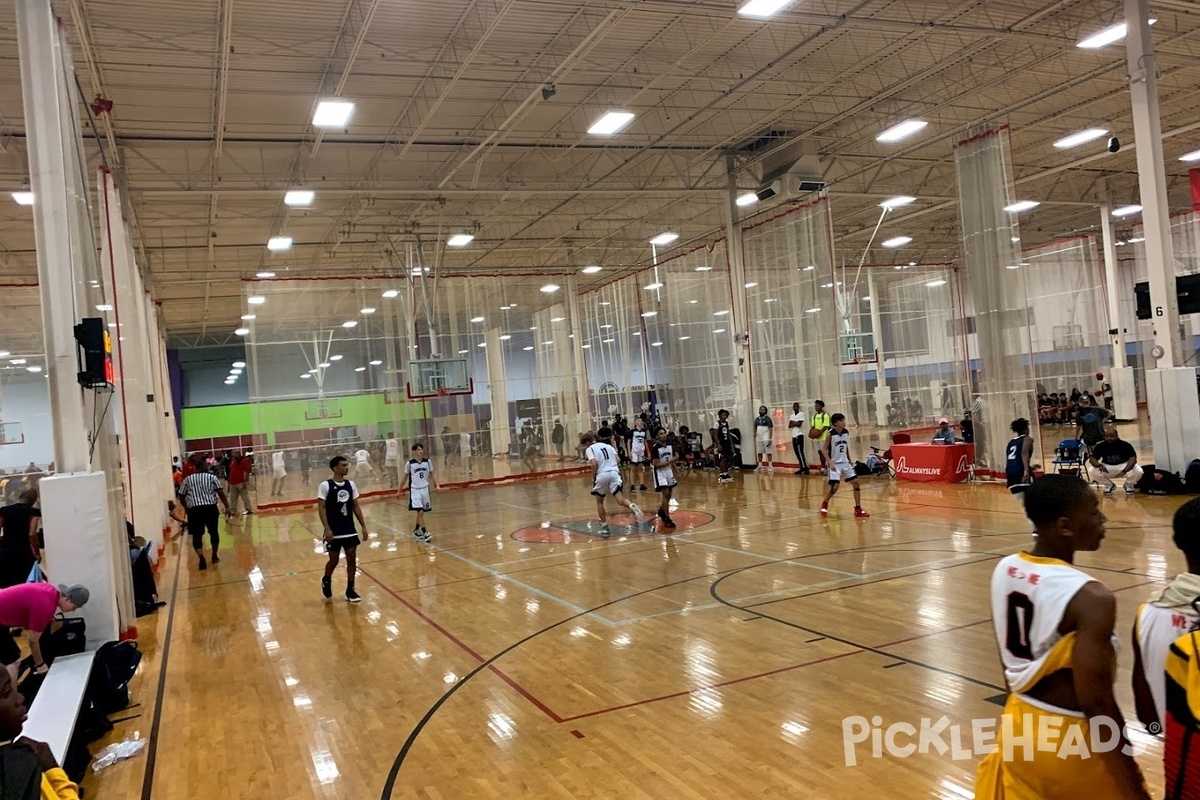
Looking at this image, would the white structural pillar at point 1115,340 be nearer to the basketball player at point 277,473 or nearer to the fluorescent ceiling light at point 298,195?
the fluorescent ceiling light at point 298,195

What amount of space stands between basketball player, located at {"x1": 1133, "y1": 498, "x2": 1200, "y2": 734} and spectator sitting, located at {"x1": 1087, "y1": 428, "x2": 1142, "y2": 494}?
1299 centimetres

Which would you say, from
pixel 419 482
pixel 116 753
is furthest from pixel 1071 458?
pixel 116 753

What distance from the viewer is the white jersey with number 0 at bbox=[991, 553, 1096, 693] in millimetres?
2172

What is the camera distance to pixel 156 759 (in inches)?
217

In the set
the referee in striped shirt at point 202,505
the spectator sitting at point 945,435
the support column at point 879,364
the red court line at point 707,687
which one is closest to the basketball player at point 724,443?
the spectator sitting at point 945,435

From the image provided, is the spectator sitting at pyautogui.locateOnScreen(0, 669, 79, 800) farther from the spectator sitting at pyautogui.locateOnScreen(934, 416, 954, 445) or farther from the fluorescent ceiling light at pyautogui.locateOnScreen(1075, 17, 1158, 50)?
the spectator sitting at pyautogui.locateOnScreen(934, 416, 954, 445)

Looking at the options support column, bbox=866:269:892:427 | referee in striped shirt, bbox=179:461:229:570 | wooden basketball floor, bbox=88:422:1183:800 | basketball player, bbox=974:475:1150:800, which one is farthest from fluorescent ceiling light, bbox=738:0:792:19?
support column, bbox=866:269:892:427

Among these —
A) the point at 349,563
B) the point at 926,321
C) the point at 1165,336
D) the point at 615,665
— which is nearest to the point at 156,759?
the point at 615,665

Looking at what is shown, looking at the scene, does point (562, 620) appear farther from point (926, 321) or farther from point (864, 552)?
point (926, 321)

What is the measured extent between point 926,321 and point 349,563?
29950 mm

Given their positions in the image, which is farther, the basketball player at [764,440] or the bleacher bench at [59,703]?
the basketball player at [764,440]

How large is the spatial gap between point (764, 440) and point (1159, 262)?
32.2 feet

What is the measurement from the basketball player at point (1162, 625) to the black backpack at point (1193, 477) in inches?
508

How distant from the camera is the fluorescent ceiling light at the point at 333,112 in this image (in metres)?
12.7
